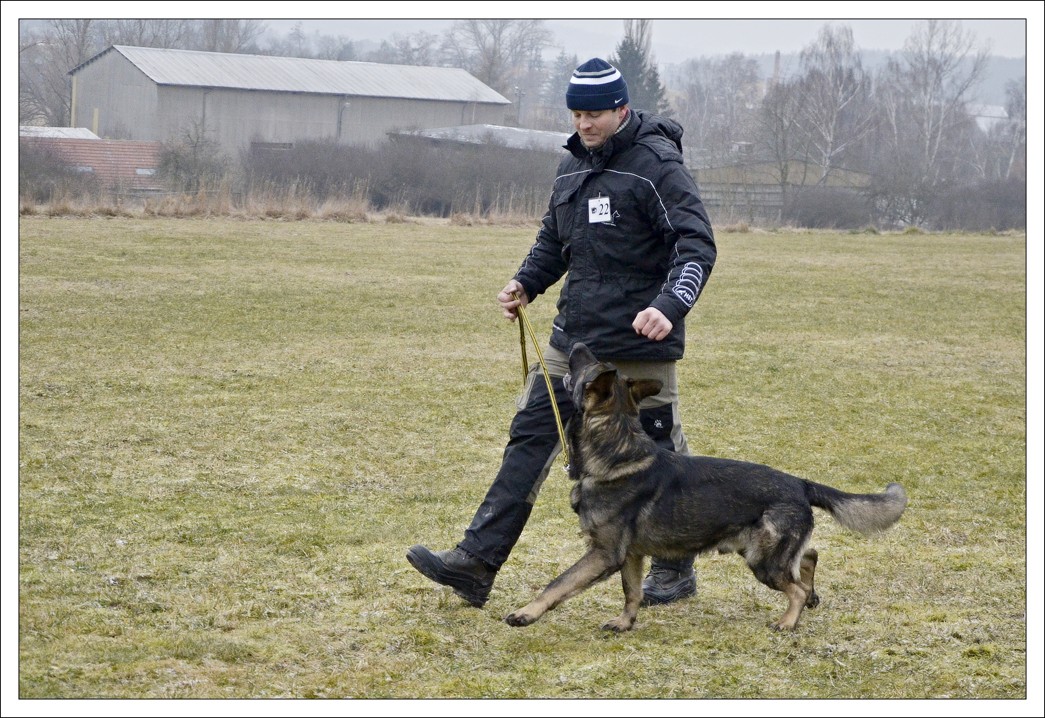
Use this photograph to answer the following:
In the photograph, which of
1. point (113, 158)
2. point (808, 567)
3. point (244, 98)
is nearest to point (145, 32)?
point (244, 98)

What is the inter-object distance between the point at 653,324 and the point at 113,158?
2748cm

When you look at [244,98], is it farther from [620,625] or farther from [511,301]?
[620,625]

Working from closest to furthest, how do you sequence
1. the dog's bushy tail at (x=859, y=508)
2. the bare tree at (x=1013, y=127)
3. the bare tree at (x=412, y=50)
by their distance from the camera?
the dog's bushy tail at (x=859, y=508)
the bare tree at (x=1013, y=127)
the bare tree at (x=412, y=50)

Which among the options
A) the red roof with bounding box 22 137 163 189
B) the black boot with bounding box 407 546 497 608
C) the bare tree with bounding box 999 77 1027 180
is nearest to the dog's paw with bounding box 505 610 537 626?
the black boot with bounding box 407 546 497 608

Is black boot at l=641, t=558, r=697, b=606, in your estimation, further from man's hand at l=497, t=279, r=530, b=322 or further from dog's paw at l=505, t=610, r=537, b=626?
man's hand at l=497, t=279, r=530, b=322

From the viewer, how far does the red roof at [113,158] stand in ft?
79.8

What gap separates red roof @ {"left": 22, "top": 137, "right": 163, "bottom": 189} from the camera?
24328mm

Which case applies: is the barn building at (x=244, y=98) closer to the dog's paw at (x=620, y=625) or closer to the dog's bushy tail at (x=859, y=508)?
the dog's paw at (x=620, y=625)

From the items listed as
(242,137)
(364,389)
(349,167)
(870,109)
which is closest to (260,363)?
(364,389)

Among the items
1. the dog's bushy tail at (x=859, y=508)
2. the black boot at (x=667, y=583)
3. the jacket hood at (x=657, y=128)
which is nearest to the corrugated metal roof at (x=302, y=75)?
the jacket hood at (x=657, y=128)

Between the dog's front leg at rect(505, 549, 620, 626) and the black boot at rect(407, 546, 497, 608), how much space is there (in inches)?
11.6

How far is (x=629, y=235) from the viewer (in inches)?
149

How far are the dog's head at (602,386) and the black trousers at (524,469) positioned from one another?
9.5 inches

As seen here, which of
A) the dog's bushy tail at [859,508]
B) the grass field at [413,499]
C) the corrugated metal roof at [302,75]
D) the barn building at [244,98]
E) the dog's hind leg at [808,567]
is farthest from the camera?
the corrugated metal roof at [302,75]
